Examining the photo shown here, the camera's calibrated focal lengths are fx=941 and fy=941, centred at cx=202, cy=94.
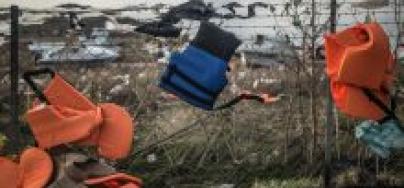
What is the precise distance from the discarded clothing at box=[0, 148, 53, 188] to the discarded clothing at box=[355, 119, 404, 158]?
2.45 m

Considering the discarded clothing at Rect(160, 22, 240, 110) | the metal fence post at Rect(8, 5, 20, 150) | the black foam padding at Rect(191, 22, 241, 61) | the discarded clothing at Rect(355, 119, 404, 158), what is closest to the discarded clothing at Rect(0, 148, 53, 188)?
the discarded clothing at Rect(160, 22, 240, 110)

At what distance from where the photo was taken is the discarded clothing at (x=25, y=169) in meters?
5.41

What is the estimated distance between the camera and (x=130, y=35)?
→ 419 inches

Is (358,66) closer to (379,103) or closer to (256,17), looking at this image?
(379,103)

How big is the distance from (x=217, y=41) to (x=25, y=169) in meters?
1.66

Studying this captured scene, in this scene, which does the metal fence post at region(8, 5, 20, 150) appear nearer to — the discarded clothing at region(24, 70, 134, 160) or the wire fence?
the wire fence

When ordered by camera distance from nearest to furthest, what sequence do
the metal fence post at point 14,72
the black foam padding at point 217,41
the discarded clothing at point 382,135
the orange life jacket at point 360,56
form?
the orange life jacket at point 360,56
the black foam padding at point 217,41
the discarded clothing at point 382,135
the metal fence post at point 14,72

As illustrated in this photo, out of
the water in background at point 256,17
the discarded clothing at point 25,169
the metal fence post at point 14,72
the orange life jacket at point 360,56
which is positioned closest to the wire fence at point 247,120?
the water in background at point 256,17

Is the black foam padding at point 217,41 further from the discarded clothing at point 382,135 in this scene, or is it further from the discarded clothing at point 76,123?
the discarded clothing at point 382,135

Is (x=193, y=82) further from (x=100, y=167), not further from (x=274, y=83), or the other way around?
(x=274, y=83)

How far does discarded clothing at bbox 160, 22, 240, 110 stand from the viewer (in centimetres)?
636

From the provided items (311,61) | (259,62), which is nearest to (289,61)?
(311,61)

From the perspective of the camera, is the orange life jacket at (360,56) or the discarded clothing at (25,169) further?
the orange life jacket at (360,56)

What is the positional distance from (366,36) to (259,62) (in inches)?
118
